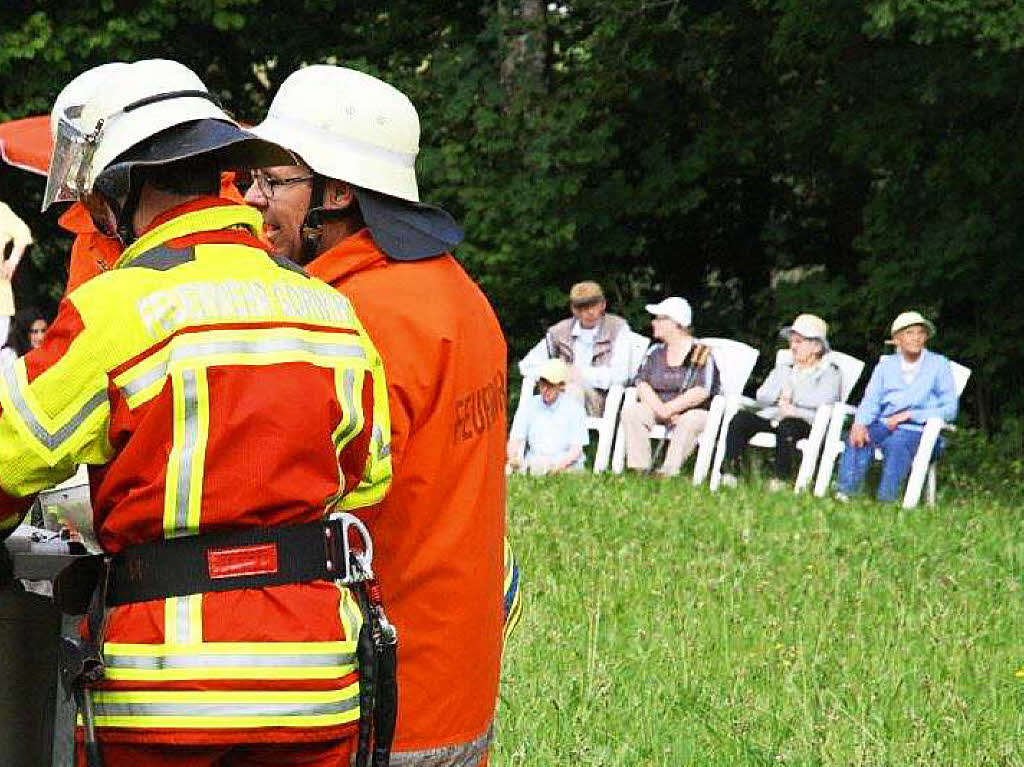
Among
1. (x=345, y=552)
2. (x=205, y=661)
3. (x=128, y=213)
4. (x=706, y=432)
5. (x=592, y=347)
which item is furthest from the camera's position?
(x=592, y=347)

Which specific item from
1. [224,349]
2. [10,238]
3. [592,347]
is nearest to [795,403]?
[592,347]

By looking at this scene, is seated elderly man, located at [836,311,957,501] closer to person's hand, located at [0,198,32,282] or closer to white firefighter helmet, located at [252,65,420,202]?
person's hand, located at [0,198,32,282]

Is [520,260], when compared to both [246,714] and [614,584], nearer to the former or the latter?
[614,584]

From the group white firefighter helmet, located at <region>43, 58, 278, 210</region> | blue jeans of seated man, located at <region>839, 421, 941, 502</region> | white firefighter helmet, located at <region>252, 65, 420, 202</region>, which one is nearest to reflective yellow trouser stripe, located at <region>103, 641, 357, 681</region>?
white firefighter helmet, located at <region>43, 58, 278, 210</region>

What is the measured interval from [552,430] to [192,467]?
11497 mm

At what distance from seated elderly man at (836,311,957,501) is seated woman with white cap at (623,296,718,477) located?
3.95 feet

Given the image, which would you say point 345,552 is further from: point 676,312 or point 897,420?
point 676,312

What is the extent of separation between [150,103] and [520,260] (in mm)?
16895

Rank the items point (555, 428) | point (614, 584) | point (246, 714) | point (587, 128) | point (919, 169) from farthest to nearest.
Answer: point (587, 128), point (919, 169), point (555, 428), point (614, 584), point (246, 714)

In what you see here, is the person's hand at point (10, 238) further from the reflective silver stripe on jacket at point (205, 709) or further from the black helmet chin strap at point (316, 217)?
the reflective silver stripe on jacket at point (205, 709)

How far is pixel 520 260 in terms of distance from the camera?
65.2 feet

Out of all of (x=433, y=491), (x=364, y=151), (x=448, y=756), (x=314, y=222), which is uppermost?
(x=364, y=151)

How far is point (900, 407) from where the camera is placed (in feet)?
45.6

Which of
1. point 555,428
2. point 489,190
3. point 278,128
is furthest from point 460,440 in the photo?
point 489,190
